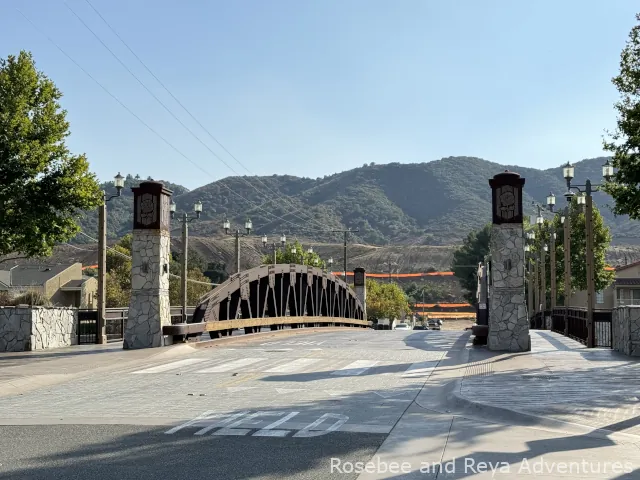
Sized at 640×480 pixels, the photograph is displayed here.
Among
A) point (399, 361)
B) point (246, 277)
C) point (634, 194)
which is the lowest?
point (399, 361)

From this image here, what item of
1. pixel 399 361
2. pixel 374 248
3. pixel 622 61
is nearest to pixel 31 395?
pixel 399 361

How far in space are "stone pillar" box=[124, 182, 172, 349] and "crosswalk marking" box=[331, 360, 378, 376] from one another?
6.78 metres

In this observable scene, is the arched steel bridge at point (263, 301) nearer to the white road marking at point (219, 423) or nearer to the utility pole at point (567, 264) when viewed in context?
the utility pole at point (567, 264)

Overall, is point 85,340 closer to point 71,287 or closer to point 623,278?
point 71,287

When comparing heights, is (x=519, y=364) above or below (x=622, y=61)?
below

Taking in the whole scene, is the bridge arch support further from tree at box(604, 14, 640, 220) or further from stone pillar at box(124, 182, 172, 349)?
tree at box(604, 14, 640, 220)

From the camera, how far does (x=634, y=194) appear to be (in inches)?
870

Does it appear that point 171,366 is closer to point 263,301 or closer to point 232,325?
point 232,325

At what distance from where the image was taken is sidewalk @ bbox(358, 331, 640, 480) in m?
7.05

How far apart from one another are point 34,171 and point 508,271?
15.5 m

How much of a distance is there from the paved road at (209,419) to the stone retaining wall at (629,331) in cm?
516

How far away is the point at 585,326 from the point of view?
25.8 metres

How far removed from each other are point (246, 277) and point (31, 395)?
57.0ft

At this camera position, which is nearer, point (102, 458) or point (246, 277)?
point (102, 458)
